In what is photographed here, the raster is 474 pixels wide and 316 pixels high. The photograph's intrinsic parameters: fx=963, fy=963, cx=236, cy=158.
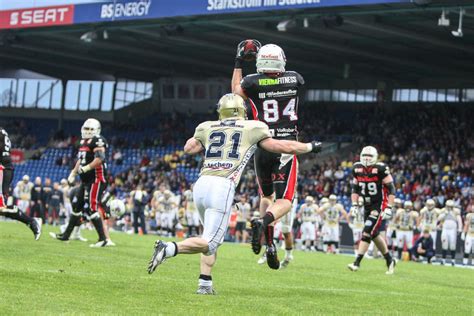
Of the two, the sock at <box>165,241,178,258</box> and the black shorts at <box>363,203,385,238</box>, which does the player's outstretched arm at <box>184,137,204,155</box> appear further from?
the black shorts at <box>363,203,385,238</box>

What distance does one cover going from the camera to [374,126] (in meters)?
46.1

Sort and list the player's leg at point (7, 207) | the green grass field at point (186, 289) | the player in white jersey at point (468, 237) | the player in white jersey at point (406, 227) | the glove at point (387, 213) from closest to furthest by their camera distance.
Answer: the green grass field at point (186, 289), the player's leg at point (7, 207), the glove at point (387, 213), the player in white jersey at point (468, 237), the player in white jersey at point (406, 227)

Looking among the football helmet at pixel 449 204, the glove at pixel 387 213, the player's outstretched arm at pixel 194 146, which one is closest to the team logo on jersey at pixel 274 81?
the player's outstretched arm at pixel 194 146

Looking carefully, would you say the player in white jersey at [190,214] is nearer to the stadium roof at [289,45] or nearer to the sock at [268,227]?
the stadium roof at [289,45]

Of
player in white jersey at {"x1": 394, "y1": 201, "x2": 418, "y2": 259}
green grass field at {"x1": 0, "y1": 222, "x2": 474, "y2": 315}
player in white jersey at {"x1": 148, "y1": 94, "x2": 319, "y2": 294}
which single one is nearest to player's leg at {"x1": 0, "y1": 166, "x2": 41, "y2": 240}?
green grass field at {"x1": 0, "y1": 222, "x2": 474, "y2": 315}

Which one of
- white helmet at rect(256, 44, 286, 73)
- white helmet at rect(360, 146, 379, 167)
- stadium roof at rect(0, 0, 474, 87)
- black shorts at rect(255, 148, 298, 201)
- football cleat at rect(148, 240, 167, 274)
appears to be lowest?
football cleat at rect(148, 240, 167, 274)

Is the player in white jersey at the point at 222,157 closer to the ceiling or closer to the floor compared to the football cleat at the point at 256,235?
closer to the ceiling

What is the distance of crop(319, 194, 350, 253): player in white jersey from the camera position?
31.3 meters

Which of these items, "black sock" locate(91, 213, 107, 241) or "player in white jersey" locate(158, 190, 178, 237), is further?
"player in white jersey" locate(158, 190, 178, 237)

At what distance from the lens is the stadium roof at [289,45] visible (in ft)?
115

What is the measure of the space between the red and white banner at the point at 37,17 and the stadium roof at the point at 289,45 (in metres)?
1.03

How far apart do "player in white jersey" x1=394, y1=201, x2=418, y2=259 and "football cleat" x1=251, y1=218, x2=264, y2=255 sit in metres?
20.6

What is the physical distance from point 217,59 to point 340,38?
10.6m

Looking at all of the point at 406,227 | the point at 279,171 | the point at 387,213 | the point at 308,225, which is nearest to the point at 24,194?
the point at 308,225
